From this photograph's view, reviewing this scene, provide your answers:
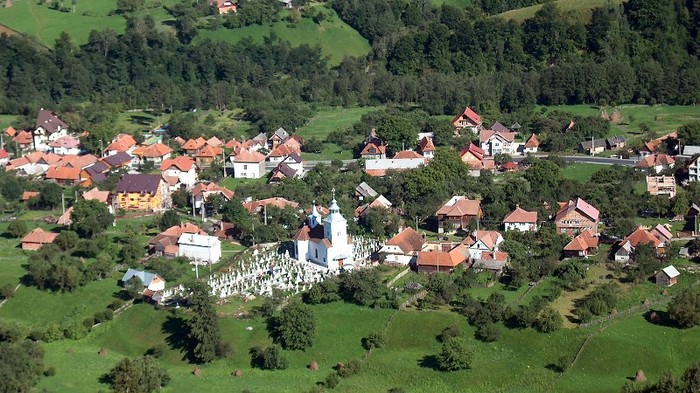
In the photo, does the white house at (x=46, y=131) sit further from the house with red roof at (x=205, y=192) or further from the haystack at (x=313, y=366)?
the haystack at (x=313, y=366)

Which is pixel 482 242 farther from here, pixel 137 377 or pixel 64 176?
pixel 64 176

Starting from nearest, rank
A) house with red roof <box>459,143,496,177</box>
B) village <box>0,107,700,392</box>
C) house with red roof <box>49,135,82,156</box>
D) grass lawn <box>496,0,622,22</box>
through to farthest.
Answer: village <box>0,107,700,392</box> → house with red roof <box>459,143,496,177</box> → house with red roof <box>49,135,82,156</box> → grass lawn <box>496,0,622,22</box>

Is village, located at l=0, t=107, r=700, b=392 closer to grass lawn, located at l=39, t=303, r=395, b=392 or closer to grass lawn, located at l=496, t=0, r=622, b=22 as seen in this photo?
grass lawn, located at l=39, t=303, r=395, b=392

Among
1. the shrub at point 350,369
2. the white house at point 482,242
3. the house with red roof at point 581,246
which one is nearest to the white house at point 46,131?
the white house at point 482,242

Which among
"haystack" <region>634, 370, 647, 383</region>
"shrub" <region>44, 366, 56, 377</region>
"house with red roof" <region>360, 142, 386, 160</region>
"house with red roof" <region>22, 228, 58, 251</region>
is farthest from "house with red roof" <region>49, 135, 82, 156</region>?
"haystack" <region>634, 370, 647, 383</region>

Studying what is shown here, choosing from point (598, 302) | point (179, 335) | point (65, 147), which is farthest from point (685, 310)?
point (65, 147)

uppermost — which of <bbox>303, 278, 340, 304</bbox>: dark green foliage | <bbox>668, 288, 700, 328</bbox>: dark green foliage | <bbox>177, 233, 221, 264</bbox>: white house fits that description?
<bbox>668, 288, 700, 328</bbox>: dark green foliage

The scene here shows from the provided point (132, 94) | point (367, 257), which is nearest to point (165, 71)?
point (132, 94)
